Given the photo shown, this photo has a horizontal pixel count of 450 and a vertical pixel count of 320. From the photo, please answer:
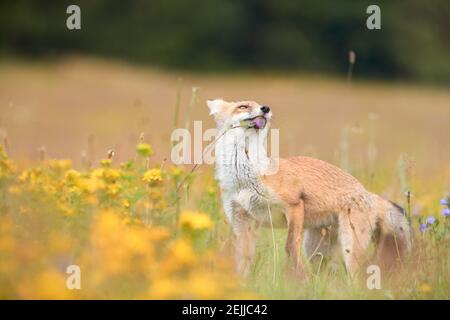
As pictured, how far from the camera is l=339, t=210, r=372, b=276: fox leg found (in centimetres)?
682

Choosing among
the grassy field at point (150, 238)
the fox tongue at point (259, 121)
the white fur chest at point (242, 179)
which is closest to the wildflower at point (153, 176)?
the grassy field at point (150, 238)

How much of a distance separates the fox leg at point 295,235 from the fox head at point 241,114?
72 centimetres

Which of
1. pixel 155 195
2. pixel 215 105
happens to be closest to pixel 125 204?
pixel 155 195

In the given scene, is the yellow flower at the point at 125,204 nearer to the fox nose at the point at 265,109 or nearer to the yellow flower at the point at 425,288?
the fox nose at the point at 265,109

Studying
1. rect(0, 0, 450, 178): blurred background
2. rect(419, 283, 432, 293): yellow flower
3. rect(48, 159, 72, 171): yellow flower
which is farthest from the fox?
rect(0, 0, 450, 178): blurred background

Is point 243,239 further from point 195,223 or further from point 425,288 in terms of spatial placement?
point 195,223

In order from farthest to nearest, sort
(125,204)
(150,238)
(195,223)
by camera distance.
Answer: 1. (125,204)
2. (150,238)
3. (195,223)

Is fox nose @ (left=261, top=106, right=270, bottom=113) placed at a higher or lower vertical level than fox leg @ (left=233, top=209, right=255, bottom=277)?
higher

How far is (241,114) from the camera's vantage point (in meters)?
7.08

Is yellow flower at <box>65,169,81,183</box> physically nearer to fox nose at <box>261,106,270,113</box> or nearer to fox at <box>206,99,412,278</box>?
fox at <box>206,99,412,278</box>

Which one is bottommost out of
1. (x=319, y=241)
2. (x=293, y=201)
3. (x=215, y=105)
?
(x=319, y=241)

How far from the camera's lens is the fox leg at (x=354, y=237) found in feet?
22.4

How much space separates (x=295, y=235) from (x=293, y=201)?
1.05 ft

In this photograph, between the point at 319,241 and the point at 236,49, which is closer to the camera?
the point at 319,241
